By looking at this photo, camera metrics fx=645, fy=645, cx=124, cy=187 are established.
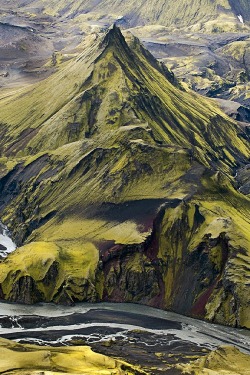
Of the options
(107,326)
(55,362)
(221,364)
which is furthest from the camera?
(107,326)

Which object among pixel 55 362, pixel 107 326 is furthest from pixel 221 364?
pixel 55 362

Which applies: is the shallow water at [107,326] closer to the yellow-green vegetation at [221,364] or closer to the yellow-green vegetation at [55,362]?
the yellow-green vegetation at [221,364]

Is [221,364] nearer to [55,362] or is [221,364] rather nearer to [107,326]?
[107,326]

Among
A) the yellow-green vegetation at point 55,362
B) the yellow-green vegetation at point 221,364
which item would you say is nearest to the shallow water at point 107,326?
the yellow-green vegetation at point 221,364

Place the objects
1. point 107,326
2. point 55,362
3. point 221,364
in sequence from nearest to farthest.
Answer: point 55,362 → point 221,364 → point 107,326

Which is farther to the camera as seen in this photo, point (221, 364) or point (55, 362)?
point (221, 364)

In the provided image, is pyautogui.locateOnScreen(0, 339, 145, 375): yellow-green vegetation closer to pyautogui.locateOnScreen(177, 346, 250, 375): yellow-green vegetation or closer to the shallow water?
pyautogui.locateOnScreen(177, 346, 250, 375): yellow-green vegetation
